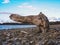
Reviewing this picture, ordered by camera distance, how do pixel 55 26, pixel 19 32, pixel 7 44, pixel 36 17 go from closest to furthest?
pixel 7 44 < pixel 36 17 < pixel 19 32 < pixel 55 26

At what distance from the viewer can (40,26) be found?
2020 mm

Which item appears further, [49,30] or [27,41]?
[49,30]

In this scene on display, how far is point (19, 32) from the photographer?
81.9 inches

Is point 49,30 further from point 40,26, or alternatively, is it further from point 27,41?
point 27,41

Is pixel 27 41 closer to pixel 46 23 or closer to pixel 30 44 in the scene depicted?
pixel 30 44

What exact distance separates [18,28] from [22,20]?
0.48 meters

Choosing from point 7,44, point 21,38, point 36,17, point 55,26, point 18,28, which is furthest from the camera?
point 55,26

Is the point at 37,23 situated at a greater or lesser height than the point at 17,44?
greater

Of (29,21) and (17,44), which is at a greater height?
(29,21)

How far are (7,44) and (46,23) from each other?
528mm

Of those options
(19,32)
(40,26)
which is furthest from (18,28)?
(40,26)

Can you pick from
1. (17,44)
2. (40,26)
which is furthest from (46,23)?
(17,44)

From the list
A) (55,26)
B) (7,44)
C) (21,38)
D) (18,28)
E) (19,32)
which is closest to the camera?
(7,44)

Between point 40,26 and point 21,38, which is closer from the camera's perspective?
point 21,38
